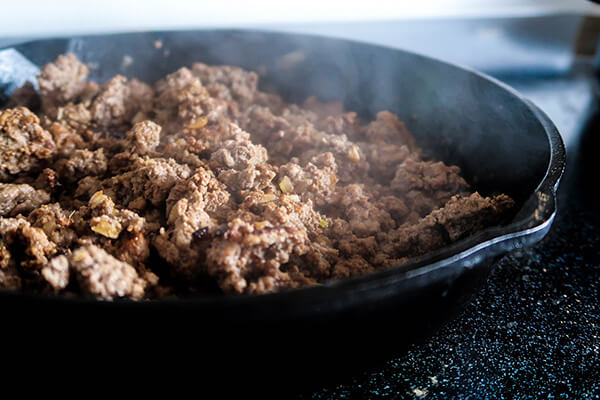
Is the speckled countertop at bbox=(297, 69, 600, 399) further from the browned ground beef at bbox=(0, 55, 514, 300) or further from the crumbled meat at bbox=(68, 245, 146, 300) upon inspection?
the crumbled meat at bbox=(68, 245, 146, 300)

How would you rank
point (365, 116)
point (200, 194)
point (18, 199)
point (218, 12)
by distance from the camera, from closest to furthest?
point (200, 194) < point (18, 199) < point (365, 116) < point (218, 12)

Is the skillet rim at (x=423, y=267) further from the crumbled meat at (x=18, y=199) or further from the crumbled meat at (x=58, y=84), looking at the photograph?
the crumbled meat at (x=58, y=84)

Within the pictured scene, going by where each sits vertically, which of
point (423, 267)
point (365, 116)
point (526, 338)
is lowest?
point (526, 338)

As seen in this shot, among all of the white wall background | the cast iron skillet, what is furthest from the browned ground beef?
the white wall background

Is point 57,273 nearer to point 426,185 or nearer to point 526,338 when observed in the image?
point 426,185

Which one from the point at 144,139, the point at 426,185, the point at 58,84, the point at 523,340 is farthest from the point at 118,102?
the point at 523,340

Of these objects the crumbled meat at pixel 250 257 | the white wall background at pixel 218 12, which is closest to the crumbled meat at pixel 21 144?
the crumbled meat at pixel 250 257

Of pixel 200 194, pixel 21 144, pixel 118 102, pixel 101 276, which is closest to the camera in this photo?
pixel 101 276
